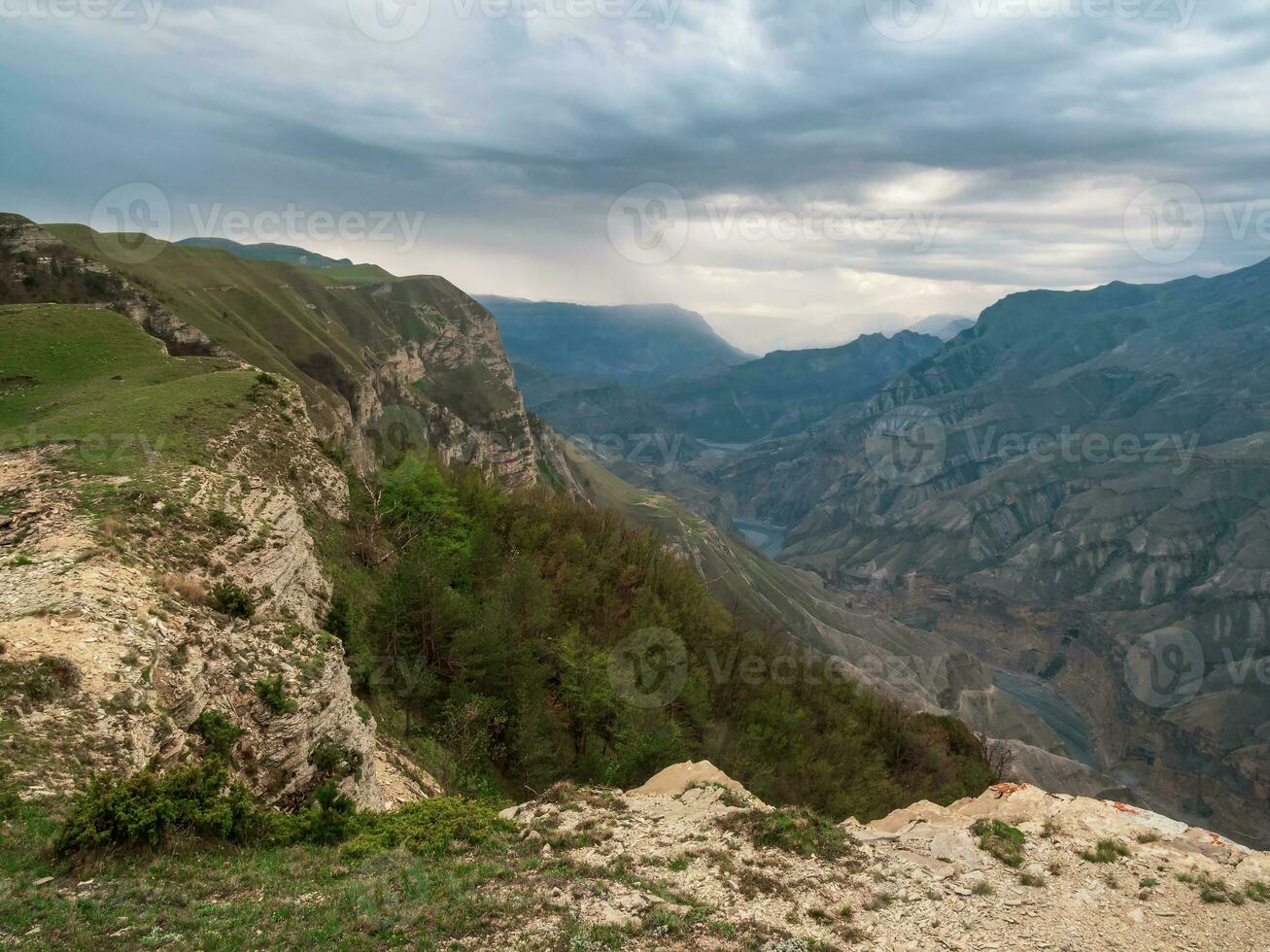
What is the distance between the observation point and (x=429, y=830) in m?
18.1

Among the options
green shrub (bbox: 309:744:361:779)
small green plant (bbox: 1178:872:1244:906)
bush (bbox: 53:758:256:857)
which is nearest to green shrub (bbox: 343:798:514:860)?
green shrub (bbox: 309:744:361:779)

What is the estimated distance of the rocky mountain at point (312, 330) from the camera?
7488 centimetres

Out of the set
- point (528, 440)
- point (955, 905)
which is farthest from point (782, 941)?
point (528, 440)

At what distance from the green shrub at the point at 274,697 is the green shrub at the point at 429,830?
12.8ft

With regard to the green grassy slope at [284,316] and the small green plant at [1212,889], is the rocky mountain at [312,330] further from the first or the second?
the small green plant at [1212,889]

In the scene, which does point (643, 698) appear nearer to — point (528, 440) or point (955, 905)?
point (955, 905)

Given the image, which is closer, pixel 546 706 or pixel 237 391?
pixel 237 391

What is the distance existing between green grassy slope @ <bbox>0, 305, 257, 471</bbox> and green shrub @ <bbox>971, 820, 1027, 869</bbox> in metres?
30.5

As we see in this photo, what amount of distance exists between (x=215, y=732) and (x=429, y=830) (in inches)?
246

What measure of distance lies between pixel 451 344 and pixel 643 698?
17111 centimetres

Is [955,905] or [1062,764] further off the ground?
[955,905]

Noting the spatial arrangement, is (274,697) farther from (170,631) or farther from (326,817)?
(326,817)

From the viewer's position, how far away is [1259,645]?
189 meters

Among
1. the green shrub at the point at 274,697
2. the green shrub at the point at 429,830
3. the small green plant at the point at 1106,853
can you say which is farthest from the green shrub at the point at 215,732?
the small green plant at the point at 1106,853
